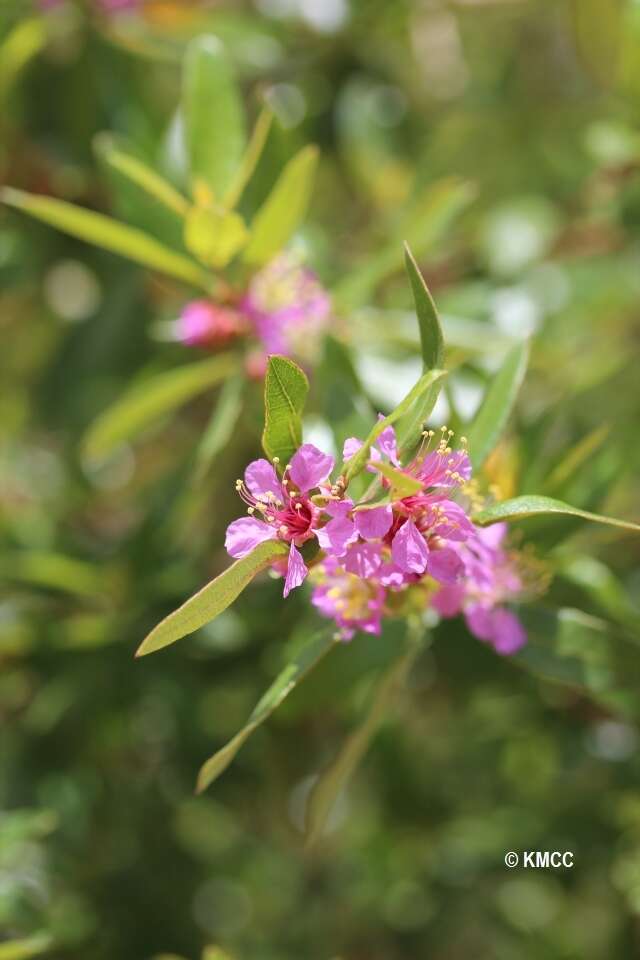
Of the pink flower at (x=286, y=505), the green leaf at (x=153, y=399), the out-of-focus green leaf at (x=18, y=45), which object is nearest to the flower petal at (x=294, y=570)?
the pink flower at (x=286, y=505)

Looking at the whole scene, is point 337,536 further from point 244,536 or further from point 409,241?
point 409,241

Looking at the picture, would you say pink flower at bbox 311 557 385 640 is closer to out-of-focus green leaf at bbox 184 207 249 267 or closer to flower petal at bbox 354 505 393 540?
flower petal at bbox 354 505 393 540

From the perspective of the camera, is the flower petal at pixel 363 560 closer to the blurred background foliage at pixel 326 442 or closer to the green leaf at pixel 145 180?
the blurred background foliage at pixel 326 442

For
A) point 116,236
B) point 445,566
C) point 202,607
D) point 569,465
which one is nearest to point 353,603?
point 445,566

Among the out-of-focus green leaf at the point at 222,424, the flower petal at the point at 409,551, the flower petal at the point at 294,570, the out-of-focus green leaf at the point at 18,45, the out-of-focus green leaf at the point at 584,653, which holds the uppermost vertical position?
the out-of-focus green leaf at the point at 18,45

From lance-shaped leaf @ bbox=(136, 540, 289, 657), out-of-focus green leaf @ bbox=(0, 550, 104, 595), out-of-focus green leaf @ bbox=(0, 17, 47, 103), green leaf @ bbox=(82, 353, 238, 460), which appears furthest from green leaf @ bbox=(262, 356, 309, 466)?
out-of-focus green leaf @ bbox=(0, 17, 47, 103)

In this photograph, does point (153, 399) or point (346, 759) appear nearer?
point (346, 759)

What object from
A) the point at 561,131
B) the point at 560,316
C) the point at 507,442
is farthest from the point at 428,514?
the point at 561,131
